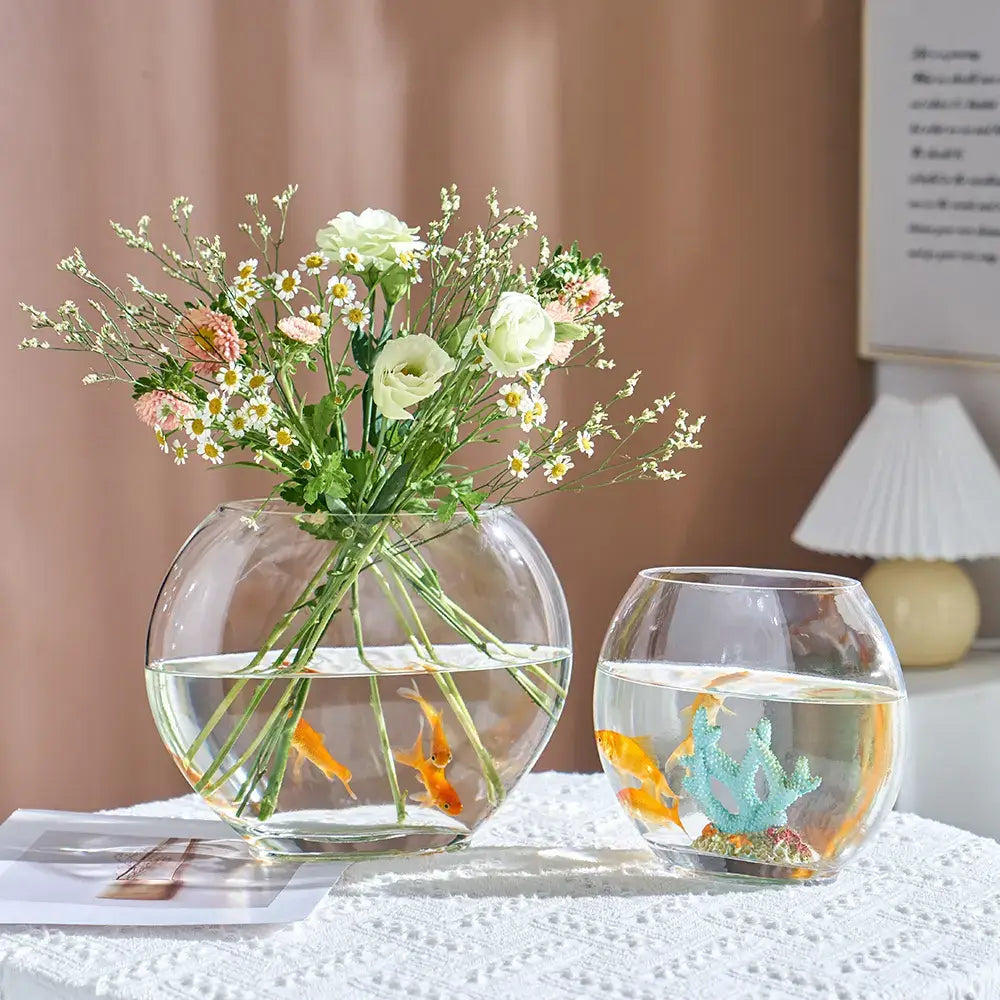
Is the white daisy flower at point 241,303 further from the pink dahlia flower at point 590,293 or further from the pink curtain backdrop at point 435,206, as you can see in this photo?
the pink curtain backdrop at point 435,206

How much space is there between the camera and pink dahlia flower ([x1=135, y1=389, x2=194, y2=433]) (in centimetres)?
87

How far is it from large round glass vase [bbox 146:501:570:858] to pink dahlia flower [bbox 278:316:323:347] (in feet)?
0.38

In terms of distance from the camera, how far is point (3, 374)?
168 centimetres

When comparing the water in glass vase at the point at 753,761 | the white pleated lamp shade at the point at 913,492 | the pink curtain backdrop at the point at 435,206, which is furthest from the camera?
the white pleated lamp shade at the point at 913,492

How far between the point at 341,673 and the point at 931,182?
180cm

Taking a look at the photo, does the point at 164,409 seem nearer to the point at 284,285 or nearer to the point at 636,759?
the point at 284,285

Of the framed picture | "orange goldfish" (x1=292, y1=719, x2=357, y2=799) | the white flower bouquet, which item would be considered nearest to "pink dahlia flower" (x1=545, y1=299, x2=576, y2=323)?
the white flower bouquet

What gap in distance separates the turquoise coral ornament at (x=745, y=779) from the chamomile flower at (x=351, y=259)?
36 centimetres

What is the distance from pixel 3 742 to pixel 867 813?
3.94 feet

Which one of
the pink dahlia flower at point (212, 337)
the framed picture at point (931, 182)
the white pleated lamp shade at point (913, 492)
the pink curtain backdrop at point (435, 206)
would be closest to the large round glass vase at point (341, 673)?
the pink dahlia flower at point (212, 337)

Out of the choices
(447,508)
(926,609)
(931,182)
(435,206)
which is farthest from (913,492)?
(447,508)

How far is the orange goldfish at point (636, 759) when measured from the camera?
2.95 feet

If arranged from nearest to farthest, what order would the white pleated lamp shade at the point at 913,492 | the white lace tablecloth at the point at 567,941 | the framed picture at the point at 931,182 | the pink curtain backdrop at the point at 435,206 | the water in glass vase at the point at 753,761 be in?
the white lace tablecloth at the point at 567,941, the water in glass vase at the point at 753,761, the pink curtain backdrop at the point at 435,206, the white pleated lamp shade at the point at 913,492, the framed picture at the point at 931,182

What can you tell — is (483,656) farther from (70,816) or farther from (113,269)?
(113,269)
